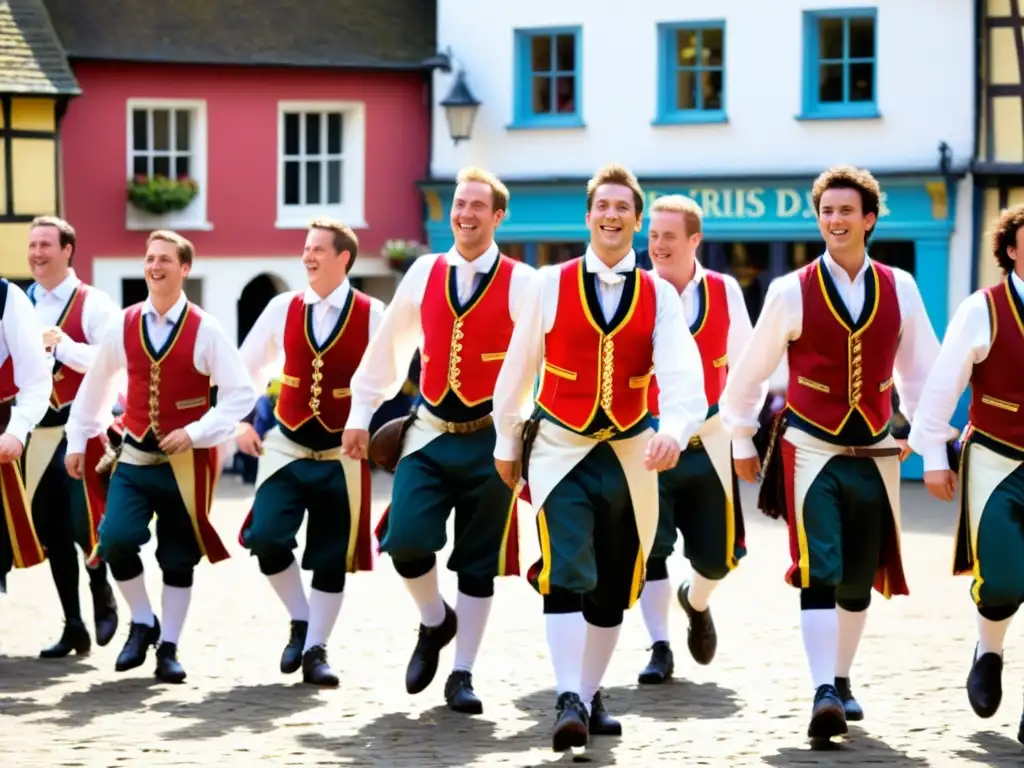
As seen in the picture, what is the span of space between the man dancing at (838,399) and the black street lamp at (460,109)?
18.0 meters

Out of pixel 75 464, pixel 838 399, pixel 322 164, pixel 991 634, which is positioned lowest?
pixel 991 634

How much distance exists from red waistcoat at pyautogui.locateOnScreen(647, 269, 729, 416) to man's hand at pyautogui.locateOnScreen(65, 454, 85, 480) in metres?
2.55

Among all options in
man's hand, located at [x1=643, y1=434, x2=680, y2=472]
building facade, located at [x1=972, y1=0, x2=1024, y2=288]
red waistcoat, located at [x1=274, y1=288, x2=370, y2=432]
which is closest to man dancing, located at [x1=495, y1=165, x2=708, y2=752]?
man's hand, located at [x1=643, y1=434, x2=680, y2=472]

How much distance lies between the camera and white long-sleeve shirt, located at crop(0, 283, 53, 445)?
10.1 meters

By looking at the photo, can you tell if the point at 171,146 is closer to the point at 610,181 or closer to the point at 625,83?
the point at 625,83

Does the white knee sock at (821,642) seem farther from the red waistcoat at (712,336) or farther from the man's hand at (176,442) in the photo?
the man's hand at (176,442)

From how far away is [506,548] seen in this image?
970 cm

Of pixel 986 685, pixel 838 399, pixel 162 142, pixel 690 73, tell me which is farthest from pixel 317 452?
pixel 162 142

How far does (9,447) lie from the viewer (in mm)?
9930

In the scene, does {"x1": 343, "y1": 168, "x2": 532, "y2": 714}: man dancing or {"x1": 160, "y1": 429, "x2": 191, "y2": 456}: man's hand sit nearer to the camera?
{"x1": 343, "y1": 168, "x2": 532, "y2": 714}: man dancing

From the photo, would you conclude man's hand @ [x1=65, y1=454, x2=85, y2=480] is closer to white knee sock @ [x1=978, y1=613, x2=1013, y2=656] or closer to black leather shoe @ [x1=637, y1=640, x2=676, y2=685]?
black leather shoe @ [x1=637, y1=640, x2=676, y2=685]

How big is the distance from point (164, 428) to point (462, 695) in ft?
6.28

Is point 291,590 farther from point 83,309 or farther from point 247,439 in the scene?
point 83,309

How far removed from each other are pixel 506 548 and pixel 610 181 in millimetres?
1795
